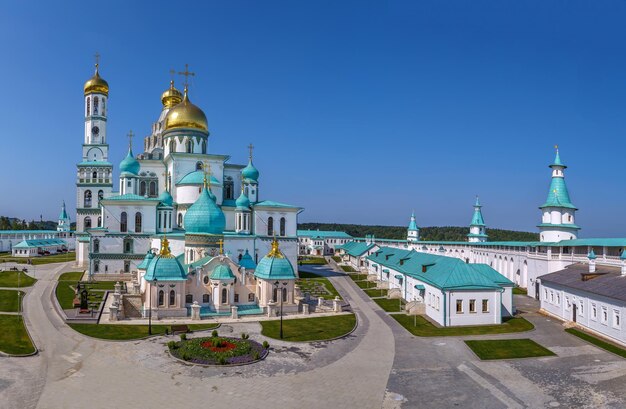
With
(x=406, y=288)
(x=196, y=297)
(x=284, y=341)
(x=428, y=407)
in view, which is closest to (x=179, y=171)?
(x=196, y=297)

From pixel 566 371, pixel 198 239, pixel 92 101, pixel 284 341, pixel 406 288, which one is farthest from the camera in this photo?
pixel 92 101

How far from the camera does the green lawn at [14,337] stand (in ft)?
79.8

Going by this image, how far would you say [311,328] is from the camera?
3083 cm

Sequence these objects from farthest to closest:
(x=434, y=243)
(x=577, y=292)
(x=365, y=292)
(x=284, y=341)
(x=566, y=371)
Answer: (x=434, y=243), (x=365, y=292), (x=577, y=292), (x=284, y=341), (x=566, y=371)

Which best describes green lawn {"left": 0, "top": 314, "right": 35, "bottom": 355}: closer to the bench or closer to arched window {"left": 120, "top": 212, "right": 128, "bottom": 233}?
the bench

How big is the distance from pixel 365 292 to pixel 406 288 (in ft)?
20.0

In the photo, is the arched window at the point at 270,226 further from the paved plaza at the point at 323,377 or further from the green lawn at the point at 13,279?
the paved plaza at the point at 323,377

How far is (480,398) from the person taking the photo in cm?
1902

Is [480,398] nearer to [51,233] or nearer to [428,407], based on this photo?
[428,407]

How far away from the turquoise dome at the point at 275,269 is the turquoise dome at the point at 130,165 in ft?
89.8

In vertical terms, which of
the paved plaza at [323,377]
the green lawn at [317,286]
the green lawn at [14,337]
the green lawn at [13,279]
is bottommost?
the paved plaza at [323,377]

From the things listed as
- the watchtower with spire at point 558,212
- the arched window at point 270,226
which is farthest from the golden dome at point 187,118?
the watchtower with spire at point 558,212

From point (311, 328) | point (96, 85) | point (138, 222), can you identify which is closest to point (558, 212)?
point (311, 328)

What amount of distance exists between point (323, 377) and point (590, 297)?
63.0ft
